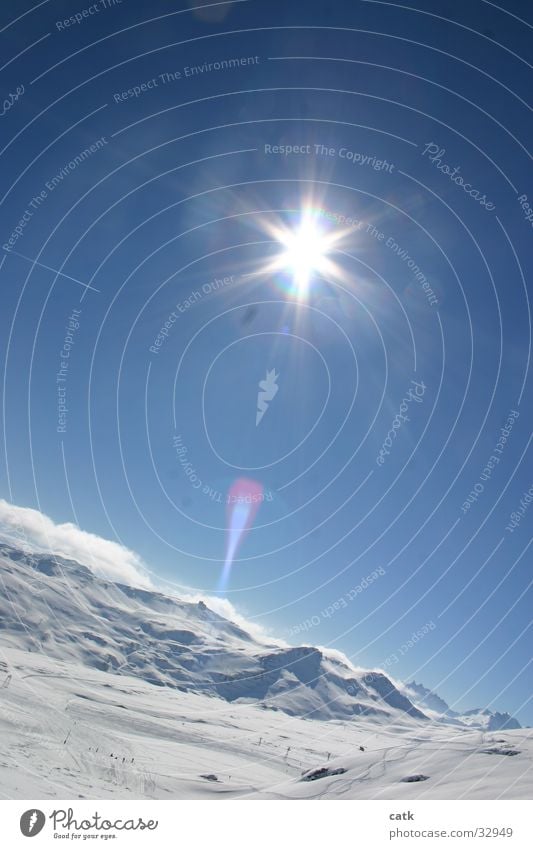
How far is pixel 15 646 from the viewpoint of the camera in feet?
595

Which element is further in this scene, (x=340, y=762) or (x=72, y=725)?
(x=72, y=725)

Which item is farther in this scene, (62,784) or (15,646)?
(15,646)

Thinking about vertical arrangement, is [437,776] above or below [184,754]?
below

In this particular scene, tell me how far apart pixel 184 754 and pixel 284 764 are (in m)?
19.7
